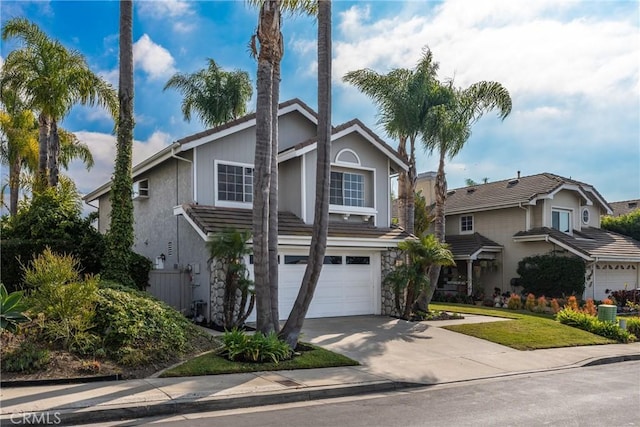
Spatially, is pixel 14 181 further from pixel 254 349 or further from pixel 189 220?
pixel 254 349

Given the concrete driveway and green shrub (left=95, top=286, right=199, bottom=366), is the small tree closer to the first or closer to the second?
the concrete driveway

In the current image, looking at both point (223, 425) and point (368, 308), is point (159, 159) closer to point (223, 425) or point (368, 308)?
point (368, 308)

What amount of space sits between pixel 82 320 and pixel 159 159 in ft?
30.1

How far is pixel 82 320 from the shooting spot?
10078 mm

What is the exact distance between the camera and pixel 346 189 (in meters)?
19.4

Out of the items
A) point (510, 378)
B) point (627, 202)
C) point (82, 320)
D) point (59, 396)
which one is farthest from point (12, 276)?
point (627, 202)

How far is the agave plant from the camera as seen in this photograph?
32.3ft

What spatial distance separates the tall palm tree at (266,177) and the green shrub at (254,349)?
2.36ft

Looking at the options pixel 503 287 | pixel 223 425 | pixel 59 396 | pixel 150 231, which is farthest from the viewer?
pixel 503 287

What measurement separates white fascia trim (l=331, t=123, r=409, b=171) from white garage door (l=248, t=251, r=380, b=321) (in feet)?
12.0

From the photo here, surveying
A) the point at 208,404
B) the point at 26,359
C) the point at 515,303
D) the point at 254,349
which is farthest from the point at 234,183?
the point at 515,303

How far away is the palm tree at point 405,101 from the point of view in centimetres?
2064

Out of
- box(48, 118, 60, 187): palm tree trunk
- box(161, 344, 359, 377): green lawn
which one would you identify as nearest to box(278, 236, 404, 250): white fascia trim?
box(161, 344, 359, 377): green lawn

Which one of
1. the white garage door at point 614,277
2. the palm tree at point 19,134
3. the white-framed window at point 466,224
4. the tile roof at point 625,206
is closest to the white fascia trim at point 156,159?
the palm tree at point 19,134
